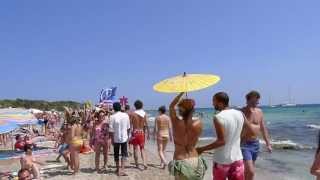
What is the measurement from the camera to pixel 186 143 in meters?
5.41

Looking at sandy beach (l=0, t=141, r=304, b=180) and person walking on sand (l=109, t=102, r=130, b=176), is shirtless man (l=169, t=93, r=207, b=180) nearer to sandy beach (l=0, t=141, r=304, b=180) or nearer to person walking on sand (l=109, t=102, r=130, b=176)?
person walking on sand (l=109, t=102, r=130, b=176)

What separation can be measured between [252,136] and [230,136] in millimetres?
1294

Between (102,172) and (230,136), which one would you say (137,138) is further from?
(230,136)

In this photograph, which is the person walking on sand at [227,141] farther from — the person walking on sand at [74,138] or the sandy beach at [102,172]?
the person walking on sand at [74,138]

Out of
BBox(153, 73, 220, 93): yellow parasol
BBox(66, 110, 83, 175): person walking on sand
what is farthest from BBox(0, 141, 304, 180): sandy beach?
BBox(153, 73, 220, 93): yellow parasol

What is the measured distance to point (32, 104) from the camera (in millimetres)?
77188

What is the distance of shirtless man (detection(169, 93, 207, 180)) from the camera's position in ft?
17.7

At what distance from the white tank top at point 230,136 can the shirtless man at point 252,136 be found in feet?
3.23

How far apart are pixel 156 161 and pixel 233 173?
299 inches

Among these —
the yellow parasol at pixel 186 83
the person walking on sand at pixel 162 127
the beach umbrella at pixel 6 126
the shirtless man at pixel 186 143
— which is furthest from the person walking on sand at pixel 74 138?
the beach umbrella at pixel 6 126

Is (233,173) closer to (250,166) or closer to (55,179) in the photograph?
(250,166)

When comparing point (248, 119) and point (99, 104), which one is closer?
point (248, 119)

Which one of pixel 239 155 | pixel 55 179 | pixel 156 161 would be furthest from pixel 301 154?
pixel 239 155

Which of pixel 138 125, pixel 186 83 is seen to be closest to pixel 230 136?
pixel 186 83
